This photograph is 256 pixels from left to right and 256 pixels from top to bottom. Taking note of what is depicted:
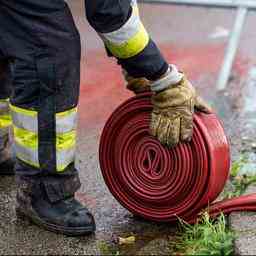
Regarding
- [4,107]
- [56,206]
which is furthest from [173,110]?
[4,107]

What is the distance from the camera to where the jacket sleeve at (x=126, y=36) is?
3.10 meters

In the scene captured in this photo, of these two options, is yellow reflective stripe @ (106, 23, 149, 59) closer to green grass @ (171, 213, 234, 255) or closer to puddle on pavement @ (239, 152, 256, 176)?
green grass @ (171, 213, 234, 255)

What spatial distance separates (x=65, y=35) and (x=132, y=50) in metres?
0.29

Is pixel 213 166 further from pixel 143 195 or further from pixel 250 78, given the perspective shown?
pixel 250 78

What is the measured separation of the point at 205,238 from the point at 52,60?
3.17 ft

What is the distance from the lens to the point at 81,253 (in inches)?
129

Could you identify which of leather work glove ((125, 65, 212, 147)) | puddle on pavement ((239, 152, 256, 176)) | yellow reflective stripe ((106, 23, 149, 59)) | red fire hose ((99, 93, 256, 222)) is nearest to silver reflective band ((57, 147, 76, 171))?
red fire hose ((99, 93, 256, 222))

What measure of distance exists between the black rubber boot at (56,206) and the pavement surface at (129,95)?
2.0 inches

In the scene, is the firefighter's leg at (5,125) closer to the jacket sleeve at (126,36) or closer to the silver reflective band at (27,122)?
the silver reflective band at (27,122)

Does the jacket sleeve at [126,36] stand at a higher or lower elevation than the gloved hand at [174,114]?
higher

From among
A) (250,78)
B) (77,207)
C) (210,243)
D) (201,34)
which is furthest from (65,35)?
(201,34)

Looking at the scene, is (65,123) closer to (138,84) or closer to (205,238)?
(138,84)

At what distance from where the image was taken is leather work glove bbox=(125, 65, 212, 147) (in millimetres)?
3209

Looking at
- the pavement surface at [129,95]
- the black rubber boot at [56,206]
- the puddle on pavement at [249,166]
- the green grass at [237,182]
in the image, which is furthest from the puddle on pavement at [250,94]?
the black rubber boot at [56,206]
